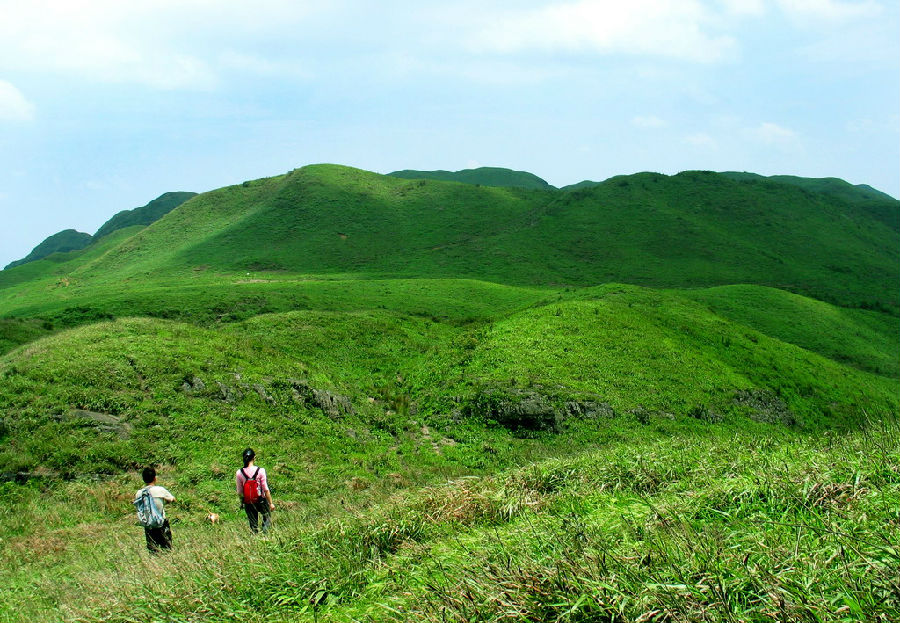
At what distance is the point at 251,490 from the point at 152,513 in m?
1.61

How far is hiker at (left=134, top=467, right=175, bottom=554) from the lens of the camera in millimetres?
9219

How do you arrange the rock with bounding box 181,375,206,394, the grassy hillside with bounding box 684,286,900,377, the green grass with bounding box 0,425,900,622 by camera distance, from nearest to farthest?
the green grass with bounding box 0,425,900,622 < the rock with bounding box 181,375,206,394 < the grassy hillside with bounding box 684,286,900,377

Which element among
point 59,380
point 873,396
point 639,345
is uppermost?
point 59,380

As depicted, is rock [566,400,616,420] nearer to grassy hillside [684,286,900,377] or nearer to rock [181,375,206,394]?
rock [181,375,206,394]

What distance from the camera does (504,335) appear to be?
97.8 ft

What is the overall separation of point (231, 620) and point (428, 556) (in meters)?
2.32

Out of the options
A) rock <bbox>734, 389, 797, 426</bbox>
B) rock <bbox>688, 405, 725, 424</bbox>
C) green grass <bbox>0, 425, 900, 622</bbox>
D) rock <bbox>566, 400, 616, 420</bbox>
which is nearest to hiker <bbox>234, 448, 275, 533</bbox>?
green grass <bbox>0, 425, 900, 622</bbox>

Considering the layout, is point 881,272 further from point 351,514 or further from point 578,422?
point 351,514

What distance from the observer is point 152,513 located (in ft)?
30.2

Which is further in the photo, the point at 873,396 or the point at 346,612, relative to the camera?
the point at 873,396

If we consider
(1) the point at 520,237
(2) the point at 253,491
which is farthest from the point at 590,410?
(1) the point at 520,237

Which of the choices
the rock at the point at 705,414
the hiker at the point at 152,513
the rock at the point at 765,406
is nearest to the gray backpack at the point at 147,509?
the hiker at the point at 152,513

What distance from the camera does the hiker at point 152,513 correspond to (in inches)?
363

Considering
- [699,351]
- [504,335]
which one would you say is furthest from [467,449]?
[699,351]
